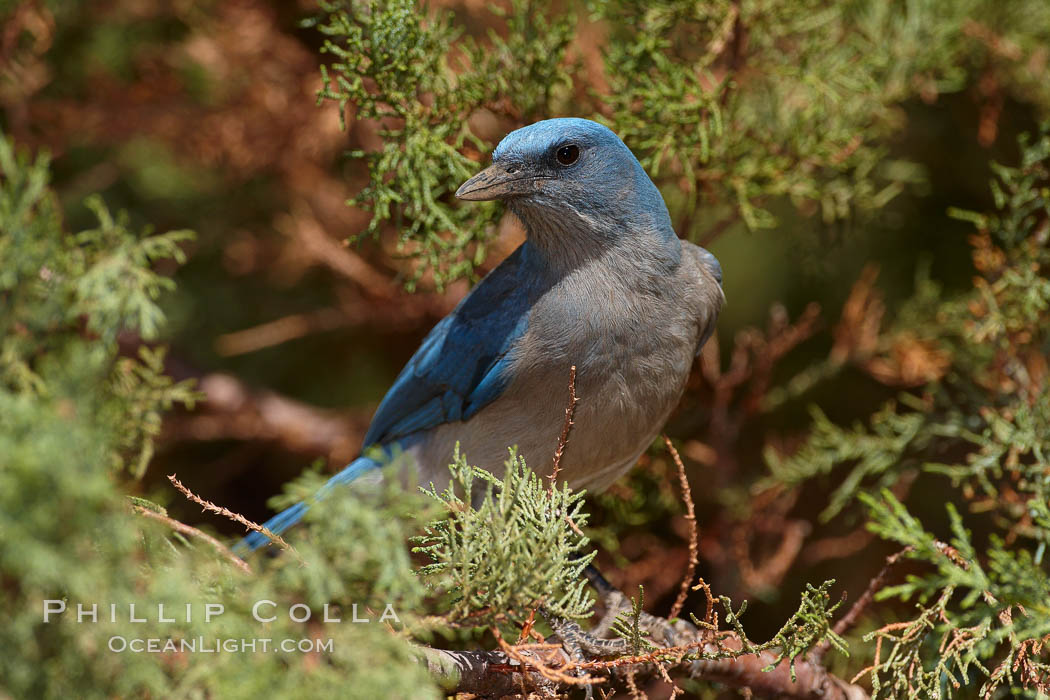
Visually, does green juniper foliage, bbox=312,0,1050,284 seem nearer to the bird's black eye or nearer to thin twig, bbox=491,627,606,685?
the bird's black eye

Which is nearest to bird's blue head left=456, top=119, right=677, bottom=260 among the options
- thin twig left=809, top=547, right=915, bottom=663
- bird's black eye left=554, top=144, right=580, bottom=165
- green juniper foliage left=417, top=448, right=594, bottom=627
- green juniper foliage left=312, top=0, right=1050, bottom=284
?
bird's black eye left=554, top=144, right=580, bottom=165

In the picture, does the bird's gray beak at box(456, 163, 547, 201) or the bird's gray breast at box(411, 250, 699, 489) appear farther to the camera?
the bird's gray breast at box(411, 250, 699, 489)

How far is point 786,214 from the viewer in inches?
155

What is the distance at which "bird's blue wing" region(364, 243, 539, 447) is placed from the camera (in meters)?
2.73

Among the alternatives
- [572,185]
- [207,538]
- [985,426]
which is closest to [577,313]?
[572,185]

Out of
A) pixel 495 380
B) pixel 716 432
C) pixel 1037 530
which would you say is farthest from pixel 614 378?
pixel 1037 530

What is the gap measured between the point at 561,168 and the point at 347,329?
66.9 inches

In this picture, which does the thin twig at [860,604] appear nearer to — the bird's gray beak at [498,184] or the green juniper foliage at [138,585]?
the green juniper foliage at [138,585]

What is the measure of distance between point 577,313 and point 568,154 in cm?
46

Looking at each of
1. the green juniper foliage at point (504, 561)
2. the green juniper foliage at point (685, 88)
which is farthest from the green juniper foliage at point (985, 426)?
the green juniper foliage at point (504, 561)

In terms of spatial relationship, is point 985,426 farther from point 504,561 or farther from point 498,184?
point 504,561

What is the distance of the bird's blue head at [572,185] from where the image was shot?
2.54 m

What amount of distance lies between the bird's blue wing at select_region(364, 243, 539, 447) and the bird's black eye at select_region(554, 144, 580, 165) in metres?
0.33

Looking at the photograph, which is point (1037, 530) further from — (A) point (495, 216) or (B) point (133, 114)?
(B) point (133, 114)
